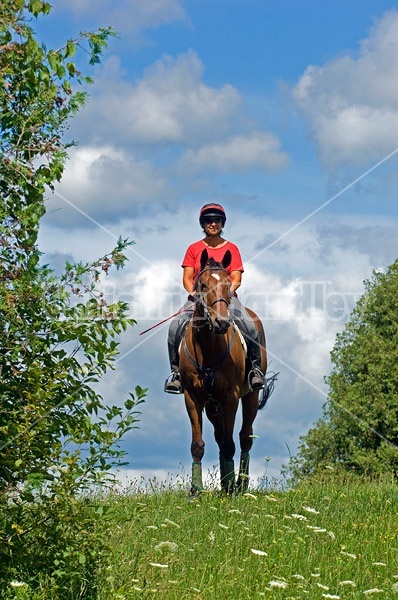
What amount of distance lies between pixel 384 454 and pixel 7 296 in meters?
Result: 28.5

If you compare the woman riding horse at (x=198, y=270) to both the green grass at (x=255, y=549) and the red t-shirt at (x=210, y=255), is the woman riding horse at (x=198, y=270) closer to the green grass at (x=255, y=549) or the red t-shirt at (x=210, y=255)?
the red t-shirt at (x=210, y=255)

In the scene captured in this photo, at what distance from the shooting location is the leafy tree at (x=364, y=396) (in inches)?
1364

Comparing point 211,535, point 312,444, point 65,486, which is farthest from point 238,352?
point 312,444

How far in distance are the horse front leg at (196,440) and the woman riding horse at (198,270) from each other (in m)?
0.45

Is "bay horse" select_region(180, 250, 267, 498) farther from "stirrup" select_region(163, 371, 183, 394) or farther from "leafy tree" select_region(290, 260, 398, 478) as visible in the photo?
"leafy tree" select_region(290, 260, 398, 478)

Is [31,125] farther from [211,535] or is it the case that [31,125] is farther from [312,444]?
[312,444]

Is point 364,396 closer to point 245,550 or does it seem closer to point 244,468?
point 244,468

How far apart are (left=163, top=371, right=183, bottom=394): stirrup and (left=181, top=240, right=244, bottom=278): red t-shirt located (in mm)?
1849

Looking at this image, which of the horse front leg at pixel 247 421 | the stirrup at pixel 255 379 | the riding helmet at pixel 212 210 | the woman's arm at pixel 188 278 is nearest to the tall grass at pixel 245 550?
the stirrup at pixel 255 379

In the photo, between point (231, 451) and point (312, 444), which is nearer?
point (231, 451)

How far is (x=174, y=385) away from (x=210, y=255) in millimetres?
2351

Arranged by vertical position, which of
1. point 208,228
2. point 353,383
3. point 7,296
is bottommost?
point 7,296

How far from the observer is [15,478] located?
22.9 ft

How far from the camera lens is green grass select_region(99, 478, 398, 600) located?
316 inches
